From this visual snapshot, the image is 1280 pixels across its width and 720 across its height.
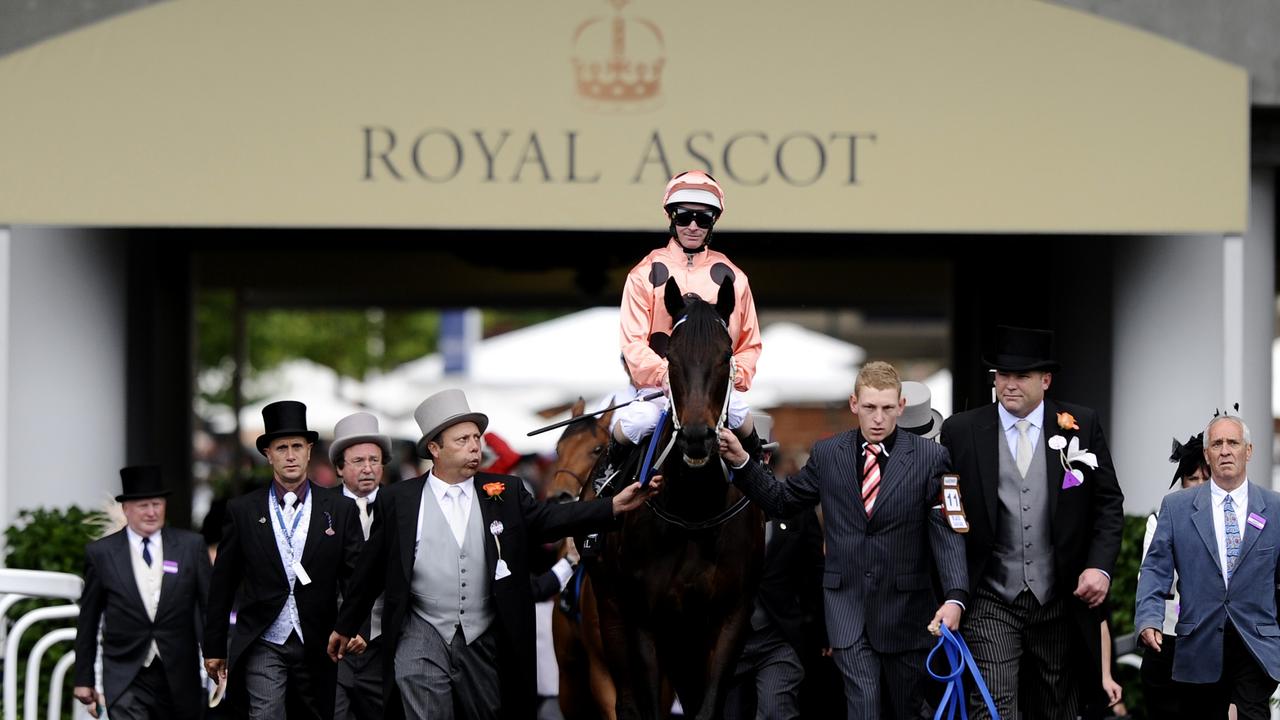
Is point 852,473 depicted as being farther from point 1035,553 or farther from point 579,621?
point 579,621

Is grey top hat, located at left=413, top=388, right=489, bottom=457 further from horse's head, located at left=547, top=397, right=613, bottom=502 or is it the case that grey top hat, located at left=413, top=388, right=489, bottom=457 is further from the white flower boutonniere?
the white flower boutonniere

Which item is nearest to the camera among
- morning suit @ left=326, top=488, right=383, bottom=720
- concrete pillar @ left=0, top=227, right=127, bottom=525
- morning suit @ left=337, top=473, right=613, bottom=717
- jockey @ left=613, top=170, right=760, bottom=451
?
jockey @ left=613, top=170, right=760, bottom=451

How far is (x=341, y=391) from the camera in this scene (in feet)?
87.9

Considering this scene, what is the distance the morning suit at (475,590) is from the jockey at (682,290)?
0.55 m

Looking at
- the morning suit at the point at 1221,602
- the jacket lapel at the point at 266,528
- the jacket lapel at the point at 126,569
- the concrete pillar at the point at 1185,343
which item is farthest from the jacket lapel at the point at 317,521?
the concrete pillar at the point at 1185,343

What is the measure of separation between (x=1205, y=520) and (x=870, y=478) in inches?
61.1

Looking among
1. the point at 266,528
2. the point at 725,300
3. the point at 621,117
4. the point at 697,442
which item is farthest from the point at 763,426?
the point at 621,117

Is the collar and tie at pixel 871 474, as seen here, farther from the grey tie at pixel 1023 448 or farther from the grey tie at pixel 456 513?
the grey tie at pixel 456 513

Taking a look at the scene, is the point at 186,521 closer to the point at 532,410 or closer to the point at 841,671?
the point at 532,410

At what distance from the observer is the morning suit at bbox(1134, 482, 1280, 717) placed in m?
7.09

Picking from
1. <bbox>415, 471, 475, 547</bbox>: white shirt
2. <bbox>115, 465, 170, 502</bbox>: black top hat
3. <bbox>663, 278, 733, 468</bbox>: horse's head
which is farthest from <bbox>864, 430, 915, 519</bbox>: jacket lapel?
Result: <bbox>115, 465, 170, 502</bbox>: black top hat

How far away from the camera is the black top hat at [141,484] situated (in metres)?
8.46

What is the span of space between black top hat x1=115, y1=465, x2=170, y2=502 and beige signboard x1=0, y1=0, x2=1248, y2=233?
2.02 metres

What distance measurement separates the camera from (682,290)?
23.2 feet
